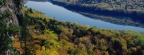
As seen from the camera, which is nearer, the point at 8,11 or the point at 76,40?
the point at 8,11

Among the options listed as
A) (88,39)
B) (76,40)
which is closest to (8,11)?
(76,40)

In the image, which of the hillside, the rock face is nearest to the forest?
the hillside

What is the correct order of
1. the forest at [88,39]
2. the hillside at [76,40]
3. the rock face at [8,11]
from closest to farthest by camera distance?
the rock face at [8,11] < the hillside at [76,40] < the forest at [88,39]

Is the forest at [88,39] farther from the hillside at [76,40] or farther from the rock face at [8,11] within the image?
the rock face at [8,11]

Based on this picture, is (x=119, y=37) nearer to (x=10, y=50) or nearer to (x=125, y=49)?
(x=125, y=49)

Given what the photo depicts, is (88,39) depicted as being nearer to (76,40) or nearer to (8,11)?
(76,40)

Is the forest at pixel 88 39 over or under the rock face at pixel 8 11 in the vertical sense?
under

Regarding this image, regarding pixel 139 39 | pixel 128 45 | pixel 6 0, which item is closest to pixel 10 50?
pixel 6 0

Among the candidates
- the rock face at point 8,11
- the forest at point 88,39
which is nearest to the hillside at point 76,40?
the forest at point 88,39

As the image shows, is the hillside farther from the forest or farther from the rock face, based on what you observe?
the rock face

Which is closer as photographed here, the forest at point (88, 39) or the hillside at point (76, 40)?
the hillside at point (76, 40)

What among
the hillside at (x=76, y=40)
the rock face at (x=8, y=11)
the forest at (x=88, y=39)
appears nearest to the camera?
the rock face at (x=8, y=11)
